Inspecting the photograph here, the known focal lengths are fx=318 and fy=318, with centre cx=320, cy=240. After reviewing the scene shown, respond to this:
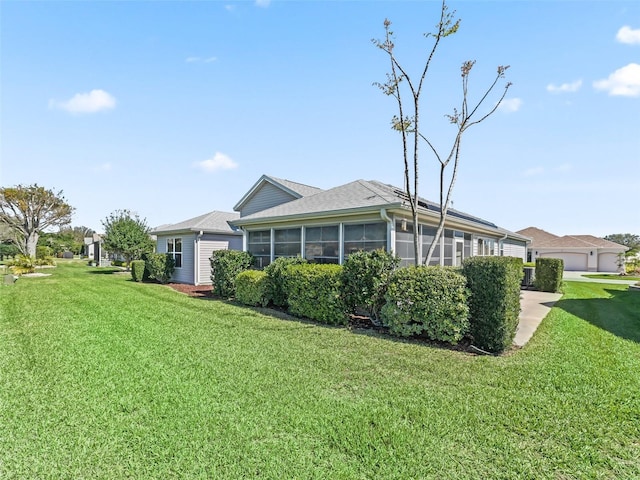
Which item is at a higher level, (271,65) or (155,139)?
(271,65)

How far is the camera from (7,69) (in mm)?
9891

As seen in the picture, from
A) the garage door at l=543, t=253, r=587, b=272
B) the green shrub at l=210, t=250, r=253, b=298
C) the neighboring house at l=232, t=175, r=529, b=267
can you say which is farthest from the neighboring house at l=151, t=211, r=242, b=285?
the garage door at l=543, t=253, r=587, b=272

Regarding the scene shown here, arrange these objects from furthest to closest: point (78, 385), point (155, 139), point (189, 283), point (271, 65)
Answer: point (189, 283)
point (155, 139)
point (271, 65)
point (78, 385)

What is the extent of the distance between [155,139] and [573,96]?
16.2 m

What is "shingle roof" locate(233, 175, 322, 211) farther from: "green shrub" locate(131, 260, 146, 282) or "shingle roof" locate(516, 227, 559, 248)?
"shingle roof" locate(516, 227, 559, 248)

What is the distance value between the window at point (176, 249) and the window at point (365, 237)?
38.8ft

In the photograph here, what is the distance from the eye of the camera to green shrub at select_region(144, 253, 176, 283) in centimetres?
1741

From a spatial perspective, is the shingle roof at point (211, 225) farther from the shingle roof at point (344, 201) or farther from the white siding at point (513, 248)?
the white siding at point (513, 248)

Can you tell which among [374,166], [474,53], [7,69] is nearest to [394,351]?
→ [474,53]

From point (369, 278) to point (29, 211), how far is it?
1564 inches

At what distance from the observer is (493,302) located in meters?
5.91

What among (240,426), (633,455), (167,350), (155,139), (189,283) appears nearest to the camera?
(633,455)

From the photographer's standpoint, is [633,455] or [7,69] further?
[7,69]

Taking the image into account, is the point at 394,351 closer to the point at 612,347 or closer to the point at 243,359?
the point at 243,359
